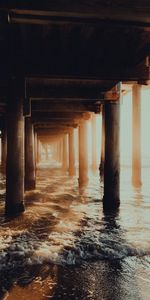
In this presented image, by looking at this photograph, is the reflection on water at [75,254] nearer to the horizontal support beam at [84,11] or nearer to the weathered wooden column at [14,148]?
the weathered wooden column at [14,148]

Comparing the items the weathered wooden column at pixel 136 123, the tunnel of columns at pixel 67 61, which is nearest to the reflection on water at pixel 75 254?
the tunnel of columns at pixel 67 61

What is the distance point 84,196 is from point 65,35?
5.59 metres

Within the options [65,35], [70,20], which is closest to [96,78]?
[65,35]

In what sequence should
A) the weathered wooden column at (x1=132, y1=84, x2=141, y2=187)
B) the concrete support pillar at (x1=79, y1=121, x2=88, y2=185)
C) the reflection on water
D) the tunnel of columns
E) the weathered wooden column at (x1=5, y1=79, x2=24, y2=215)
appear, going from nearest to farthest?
1. the reflection on water
2. the tunnel of columns
3. the weathered wooden column at (x1=5, y1=79, x2=24, y2=215)
4. the weathered wooden column at (x1=132, y1=84, x2=141, y2=187)
5. the concrete support pillar at (x1=79, y1=121, x2=88, y2=185)

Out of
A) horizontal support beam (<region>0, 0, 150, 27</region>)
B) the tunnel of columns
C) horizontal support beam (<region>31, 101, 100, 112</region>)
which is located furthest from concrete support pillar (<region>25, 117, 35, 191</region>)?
horizontal support beam (<region>0, 0, 150, 27</region>)

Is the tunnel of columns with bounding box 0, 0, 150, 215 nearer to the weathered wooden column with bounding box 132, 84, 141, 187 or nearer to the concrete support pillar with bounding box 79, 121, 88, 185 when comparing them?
the weathered wooden column with bounding box 132, 84, 141, 187

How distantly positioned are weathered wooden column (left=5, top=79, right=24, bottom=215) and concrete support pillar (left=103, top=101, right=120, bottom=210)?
6.49ft

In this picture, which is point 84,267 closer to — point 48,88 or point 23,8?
point 23,8

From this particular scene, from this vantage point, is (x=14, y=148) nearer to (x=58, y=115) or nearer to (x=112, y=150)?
(x=112, y=150)

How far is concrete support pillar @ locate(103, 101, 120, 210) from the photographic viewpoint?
263 inches

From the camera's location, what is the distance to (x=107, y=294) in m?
2.76

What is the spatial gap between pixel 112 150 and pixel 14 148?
2.23m

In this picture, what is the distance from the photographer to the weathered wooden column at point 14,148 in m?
5.98

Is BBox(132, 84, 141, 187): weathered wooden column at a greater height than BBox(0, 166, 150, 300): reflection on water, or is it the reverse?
BBox(132, 84, 141, 187): weathered wooden column
